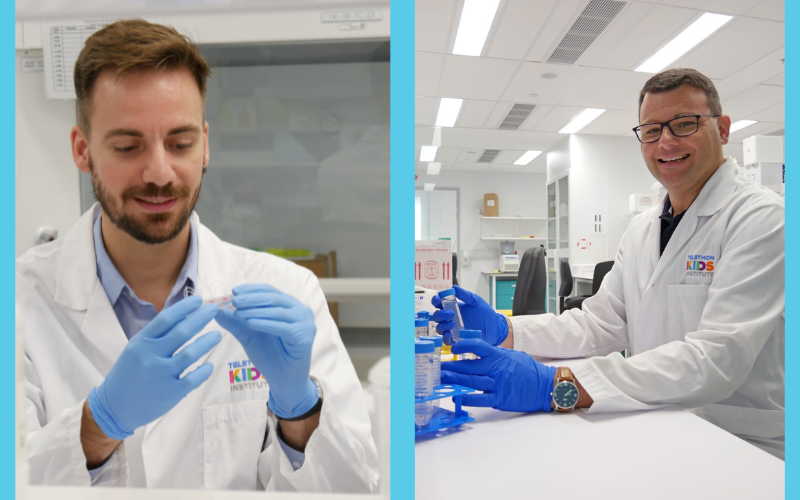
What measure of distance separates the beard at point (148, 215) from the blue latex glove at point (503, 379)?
738mm

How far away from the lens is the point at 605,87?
3848 mm

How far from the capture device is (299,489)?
0.61m

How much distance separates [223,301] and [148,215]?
0.56 feet

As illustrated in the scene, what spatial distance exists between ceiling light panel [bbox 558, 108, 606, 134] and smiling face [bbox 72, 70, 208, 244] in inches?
165

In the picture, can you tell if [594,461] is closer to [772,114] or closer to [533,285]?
[533,285]

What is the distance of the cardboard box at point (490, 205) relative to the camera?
8633mm

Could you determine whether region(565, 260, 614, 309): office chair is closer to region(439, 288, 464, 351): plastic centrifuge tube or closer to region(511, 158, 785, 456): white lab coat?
region(511, 158, 785, 456): white lab coat

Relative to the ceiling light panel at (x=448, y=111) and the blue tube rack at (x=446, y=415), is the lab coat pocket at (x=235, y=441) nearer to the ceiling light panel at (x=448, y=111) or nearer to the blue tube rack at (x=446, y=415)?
the blue tube rack at (x=446, y=415)

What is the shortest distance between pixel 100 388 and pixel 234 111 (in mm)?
434

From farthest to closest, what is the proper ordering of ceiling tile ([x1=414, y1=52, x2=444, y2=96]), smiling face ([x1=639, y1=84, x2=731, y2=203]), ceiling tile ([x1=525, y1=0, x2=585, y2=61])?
ceiling tile ([x1=414, y1=52, x2=444, y2=96])
ceiling tile ([x1=525, y1=0, x2=585, y2=61])
smiling face ([x1=639, y1=84, x2=731, y2=203])

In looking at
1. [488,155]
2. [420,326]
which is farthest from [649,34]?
[488,155]

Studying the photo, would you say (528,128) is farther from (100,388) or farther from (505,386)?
(100,388)

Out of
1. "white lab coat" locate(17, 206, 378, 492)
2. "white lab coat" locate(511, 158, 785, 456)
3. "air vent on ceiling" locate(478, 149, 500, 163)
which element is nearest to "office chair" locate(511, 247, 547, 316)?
"white lab coat" locate(511, 158, 785, 456)

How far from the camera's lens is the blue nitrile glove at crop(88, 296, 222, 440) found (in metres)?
0.56
